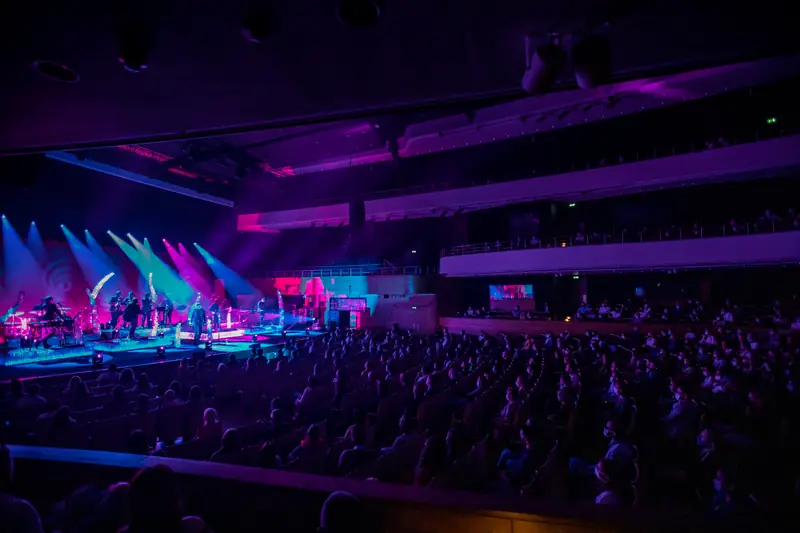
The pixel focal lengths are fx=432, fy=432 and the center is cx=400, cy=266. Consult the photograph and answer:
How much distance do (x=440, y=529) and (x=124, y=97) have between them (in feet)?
11.1

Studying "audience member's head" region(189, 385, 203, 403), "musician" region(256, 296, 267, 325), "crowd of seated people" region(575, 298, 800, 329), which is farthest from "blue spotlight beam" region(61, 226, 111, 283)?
"crowd of seated people" region(575, 298, 800, 329)

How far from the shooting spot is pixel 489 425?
6.06 m

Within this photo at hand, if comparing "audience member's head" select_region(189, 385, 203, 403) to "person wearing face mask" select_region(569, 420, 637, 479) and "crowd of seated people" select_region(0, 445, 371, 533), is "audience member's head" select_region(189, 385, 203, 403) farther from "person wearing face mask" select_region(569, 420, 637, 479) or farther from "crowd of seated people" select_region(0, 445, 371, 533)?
"person wearing face mask" select_region(569, 420, 637, 479)

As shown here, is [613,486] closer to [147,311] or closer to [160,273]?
[147,311]

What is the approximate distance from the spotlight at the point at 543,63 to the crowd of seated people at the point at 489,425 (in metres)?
2.40

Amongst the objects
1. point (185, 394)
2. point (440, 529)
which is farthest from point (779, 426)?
point (185, 394)

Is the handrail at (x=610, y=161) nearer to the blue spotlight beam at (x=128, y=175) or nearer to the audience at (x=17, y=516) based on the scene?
the blue spotlight beam at (x=128, y=175)

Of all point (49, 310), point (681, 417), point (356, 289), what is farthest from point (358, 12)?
point (356, 289)

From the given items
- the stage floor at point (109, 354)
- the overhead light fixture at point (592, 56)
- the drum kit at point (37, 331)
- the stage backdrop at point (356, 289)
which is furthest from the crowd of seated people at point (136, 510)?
the stage backdrop at point (356, 289)

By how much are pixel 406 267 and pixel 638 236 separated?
11.0 m

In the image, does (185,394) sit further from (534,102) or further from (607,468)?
(534,102)

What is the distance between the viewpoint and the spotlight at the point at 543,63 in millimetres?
2387

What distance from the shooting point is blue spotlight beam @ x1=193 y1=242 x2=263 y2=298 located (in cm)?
2319

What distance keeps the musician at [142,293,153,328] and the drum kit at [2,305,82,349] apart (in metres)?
2.36
